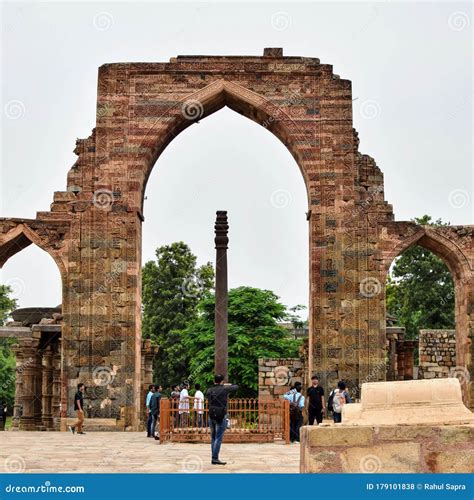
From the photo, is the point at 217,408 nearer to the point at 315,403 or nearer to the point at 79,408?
the point at 315,403

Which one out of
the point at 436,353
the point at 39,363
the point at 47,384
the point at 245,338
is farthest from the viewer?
the point at 245,338

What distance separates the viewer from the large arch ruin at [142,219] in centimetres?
1916

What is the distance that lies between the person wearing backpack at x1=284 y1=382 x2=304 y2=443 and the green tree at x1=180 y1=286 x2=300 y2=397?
16271 millimetres

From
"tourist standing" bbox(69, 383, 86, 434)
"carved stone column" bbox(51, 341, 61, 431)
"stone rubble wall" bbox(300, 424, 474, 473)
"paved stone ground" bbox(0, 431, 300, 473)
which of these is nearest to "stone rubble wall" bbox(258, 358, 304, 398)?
"tourist standing" bbox(69, 383, 86, 434)

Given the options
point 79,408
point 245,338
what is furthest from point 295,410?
point 245,338

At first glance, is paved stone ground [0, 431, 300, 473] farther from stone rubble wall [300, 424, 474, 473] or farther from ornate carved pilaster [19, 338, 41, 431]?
ornate carved pilaster [19, 338, 41, 431]

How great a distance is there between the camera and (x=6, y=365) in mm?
44906

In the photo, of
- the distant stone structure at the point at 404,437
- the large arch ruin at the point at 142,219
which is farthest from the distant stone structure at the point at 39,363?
the distant stone structure at the point at 404,437

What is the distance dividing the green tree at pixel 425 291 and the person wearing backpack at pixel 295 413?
62.3 feet

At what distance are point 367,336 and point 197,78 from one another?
6.47m

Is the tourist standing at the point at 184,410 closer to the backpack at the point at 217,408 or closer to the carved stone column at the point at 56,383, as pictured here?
the backpack at the point at 217,408

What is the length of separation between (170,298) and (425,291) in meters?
12.4

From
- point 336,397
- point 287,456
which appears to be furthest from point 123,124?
point 287,456

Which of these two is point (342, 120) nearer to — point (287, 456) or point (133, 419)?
point (133, 419)
